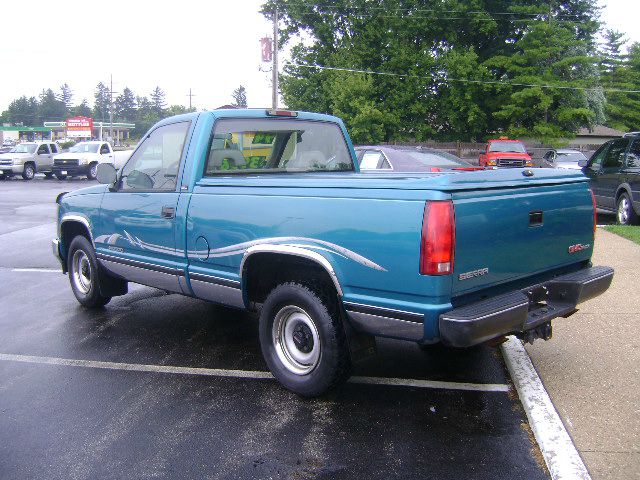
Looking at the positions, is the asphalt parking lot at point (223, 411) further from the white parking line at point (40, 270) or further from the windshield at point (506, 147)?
the windshield at point (506, 147)

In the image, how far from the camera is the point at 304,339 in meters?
4.41

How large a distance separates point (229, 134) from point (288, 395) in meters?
2.31

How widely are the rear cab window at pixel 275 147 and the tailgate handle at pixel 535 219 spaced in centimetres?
234

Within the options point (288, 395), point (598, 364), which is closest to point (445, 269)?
point (288, 395)

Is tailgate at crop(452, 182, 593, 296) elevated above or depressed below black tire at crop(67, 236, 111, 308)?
above

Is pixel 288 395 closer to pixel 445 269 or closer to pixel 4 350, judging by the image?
pixel 445 269

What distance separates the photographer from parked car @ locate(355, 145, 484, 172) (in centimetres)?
1199

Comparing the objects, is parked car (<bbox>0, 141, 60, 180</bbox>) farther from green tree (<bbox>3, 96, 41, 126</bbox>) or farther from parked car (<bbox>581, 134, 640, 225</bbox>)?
green tree (<bbox>3, 96, 41, 126</bbox>)

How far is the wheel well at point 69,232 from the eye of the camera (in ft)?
21.8

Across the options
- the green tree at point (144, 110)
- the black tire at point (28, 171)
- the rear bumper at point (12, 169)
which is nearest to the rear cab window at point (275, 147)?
the rear bumper at point (12, 169)

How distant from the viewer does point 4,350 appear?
5457 millimetres

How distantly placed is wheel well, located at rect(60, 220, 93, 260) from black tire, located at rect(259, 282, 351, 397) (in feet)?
9.73

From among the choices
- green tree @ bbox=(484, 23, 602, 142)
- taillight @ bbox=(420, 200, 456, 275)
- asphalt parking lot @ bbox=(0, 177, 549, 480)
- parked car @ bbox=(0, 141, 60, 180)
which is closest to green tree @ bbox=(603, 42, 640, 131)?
green tree @ bbox=(484, 23, 602, 142)

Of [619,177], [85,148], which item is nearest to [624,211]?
[619,177]
